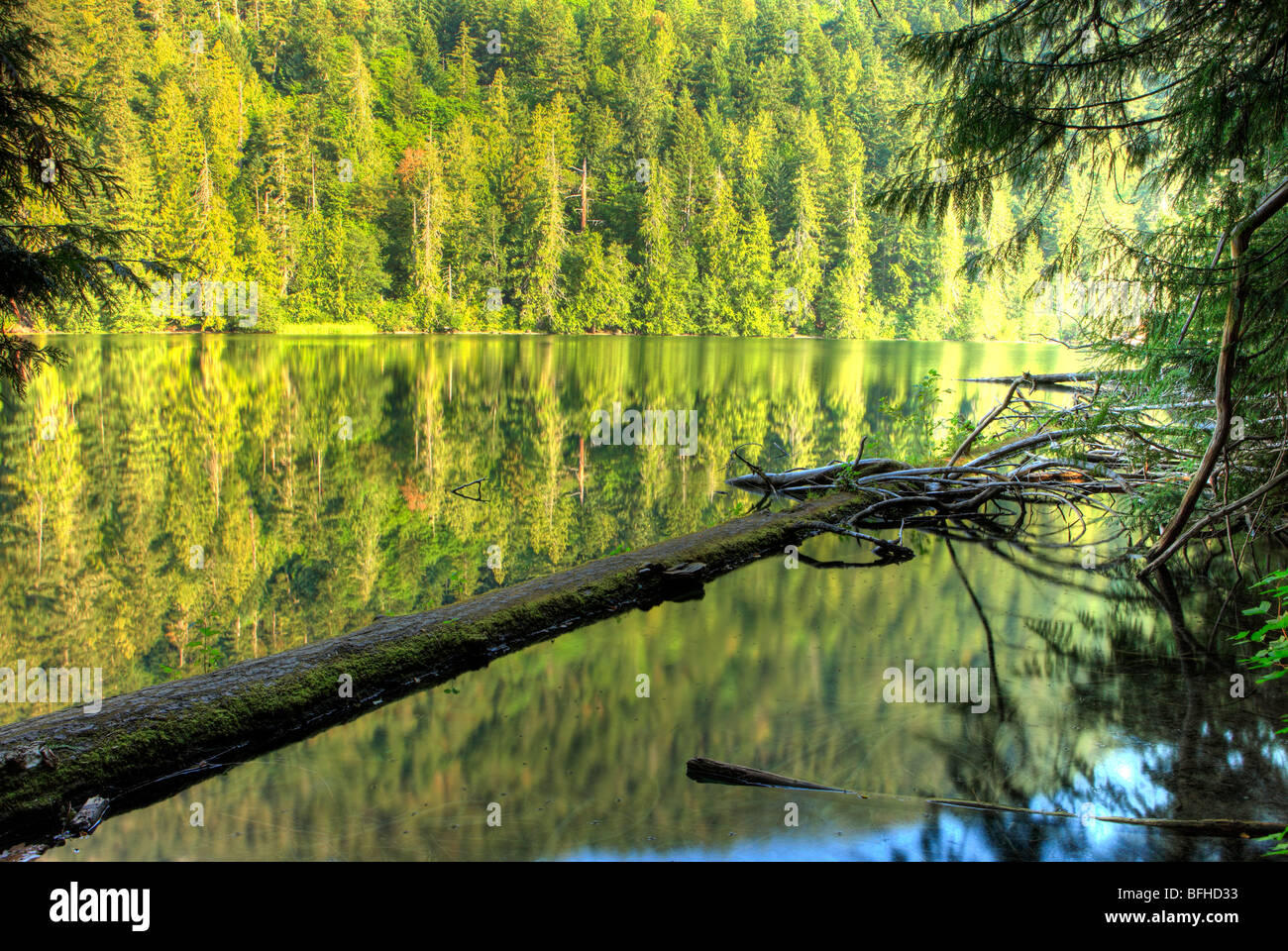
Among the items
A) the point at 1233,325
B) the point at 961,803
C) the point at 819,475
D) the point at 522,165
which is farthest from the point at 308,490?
the point at 522,165

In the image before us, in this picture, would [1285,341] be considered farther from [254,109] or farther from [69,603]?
[254,109]

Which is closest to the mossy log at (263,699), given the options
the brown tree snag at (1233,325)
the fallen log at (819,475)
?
the brown tree snag at (1233,325)

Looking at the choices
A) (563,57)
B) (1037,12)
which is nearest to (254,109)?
(563,57)

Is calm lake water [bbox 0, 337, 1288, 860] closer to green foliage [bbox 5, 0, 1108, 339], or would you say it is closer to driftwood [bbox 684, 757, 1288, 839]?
driftwood [bbox 684, 757, 1288, 839]

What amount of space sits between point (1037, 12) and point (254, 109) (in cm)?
5760

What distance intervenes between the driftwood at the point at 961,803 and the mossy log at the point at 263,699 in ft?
5.88

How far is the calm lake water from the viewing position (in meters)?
3.40

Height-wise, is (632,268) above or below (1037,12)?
above

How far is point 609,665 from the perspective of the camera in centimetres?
512

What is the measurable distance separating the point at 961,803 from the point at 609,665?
85.1 inches

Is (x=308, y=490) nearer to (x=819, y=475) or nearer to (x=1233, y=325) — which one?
(x=819, y=475)

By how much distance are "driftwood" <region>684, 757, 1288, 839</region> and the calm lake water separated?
49 mm
